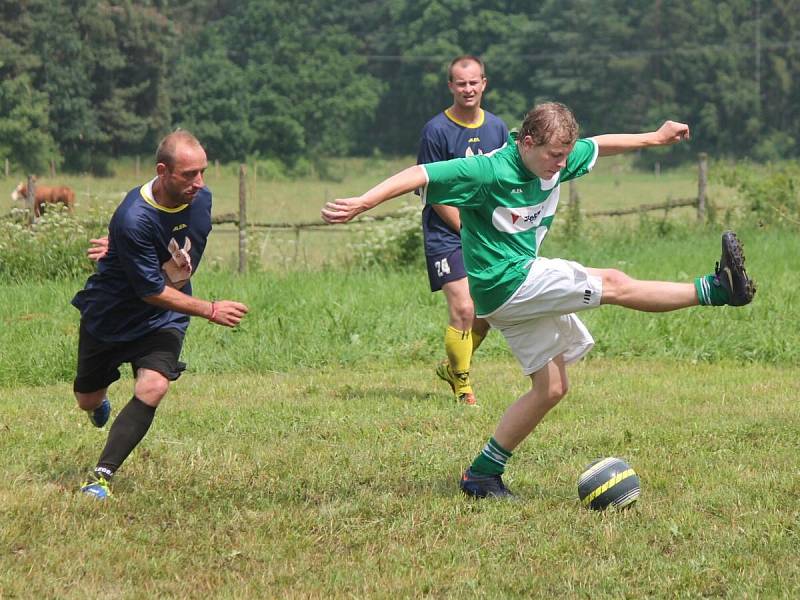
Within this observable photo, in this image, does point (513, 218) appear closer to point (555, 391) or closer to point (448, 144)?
point (555, 391)

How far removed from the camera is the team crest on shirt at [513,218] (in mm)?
5746

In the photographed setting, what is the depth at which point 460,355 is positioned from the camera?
28.1 ft

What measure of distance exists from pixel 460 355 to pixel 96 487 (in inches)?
130

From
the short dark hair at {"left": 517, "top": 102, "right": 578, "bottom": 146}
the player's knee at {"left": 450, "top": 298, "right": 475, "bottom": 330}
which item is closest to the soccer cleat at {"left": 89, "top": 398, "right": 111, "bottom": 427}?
the player's knee at {"left": 450, "top": 298, "right": 475, "bottom": 330}

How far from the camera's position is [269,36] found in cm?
8075

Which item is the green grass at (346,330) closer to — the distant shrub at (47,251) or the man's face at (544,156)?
the distant shrub at (47,251)

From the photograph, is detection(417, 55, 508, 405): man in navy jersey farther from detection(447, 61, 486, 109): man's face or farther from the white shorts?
the white shorts

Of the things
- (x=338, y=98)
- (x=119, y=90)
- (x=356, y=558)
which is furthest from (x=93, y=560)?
(x=338, y=98)

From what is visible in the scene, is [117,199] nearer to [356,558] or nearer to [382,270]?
[382,270]

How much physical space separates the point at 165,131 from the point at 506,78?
2564 cm

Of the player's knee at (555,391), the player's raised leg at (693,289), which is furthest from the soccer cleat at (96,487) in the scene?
the player's raised leg at (693,289)

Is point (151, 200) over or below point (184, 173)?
below

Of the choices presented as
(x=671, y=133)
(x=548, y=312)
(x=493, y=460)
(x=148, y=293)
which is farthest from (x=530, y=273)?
(x=148, y=293)

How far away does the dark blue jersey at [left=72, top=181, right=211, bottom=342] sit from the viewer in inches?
227
